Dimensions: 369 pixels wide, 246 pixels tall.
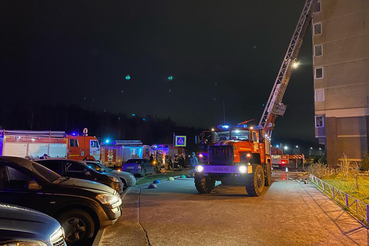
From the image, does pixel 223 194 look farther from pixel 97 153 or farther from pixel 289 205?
pixel 97 153

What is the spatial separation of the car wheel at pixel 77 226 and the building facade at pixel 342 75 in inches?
1094

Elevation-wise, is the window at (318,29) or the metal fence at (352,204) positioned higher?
the window at (318,29)

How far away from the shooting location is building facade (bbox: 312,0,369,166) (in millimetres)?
27266

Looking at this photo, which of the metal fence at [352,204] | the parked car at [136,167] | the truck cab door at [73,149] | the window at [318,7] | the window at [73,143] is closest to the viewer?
the metal fence at [352,204]

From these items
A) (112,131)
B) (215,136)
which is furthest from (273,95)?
(112,131)

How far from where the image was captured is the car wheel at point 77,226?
17.9ft

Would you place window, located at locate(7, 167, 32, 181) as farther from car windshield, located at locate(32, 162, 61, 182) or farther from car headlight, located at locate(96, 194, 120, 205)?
car headlight, located at locate(96, 194, 120, 205)

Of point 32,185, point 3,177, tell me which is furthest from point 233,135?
point 3,177

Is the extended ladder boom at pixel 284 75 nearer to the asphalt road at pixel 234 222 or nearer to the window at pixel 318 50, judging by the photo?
the window at pixel 318 50

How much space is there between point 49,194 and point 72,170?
12.6 feet

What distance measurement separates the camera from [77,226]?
5.55 m

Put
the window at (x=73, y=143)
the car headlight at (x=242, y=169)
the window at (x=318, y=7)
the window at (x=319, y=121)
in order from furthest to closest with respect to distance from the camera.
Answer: the window at (x=319, y=121) < the window at (x=318, y=7) < the window at (x=73, y=143) < the car headlight at (x=242, y=169)

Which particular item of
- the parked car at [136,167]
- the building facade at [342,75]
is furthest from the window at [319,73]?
the parked car at [136,167]

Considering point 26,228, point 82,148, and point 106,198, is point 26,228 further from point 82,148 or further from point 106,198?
point 82,148
